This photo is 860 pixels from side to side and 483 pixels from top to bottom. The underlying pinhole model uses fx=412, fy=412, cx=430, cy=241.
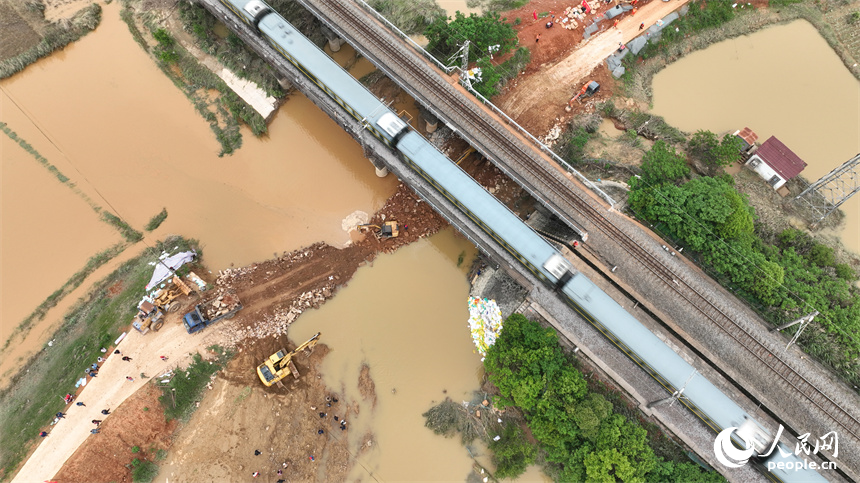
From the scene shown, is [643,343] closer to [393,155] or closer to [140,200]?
[393,155]

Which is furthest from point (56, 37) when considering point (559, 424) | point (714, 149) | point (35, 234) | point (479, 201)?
point (714, 149)

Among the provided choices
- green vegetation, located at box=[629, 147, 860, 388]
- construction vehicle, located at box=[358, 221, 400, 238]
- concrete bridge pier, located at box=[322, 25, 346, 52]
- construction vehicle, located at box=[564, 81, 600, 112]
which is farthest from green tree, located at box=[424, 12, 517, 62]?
green vegetation, located at box=[629, 147, 860, 388]

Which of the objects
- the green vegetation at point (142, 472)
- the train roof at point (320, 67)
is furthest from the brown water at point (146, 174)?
the green vegetation at point (142, 472)

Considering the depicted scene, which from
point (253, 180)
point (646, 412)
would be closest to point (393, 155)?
point (253, 180)

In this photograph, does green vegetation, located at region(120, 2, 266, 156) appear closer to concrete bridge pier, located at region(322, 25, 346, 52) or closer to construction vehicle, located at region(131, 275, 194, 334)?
concrete bridge pier, located at region(322, 25, 346, 52)

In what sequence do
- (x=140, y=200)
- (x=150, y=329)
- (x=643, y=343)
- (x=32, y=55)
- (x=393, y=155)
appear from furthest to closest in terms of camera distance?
1. (x=32, y=55)
2. (x=140, y=200)
3. (x=393, y=155)
4. (x=150, y=329)
5. (x=643, y=343)

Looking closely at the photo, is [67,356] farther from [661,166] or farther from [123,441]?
[661,166]
